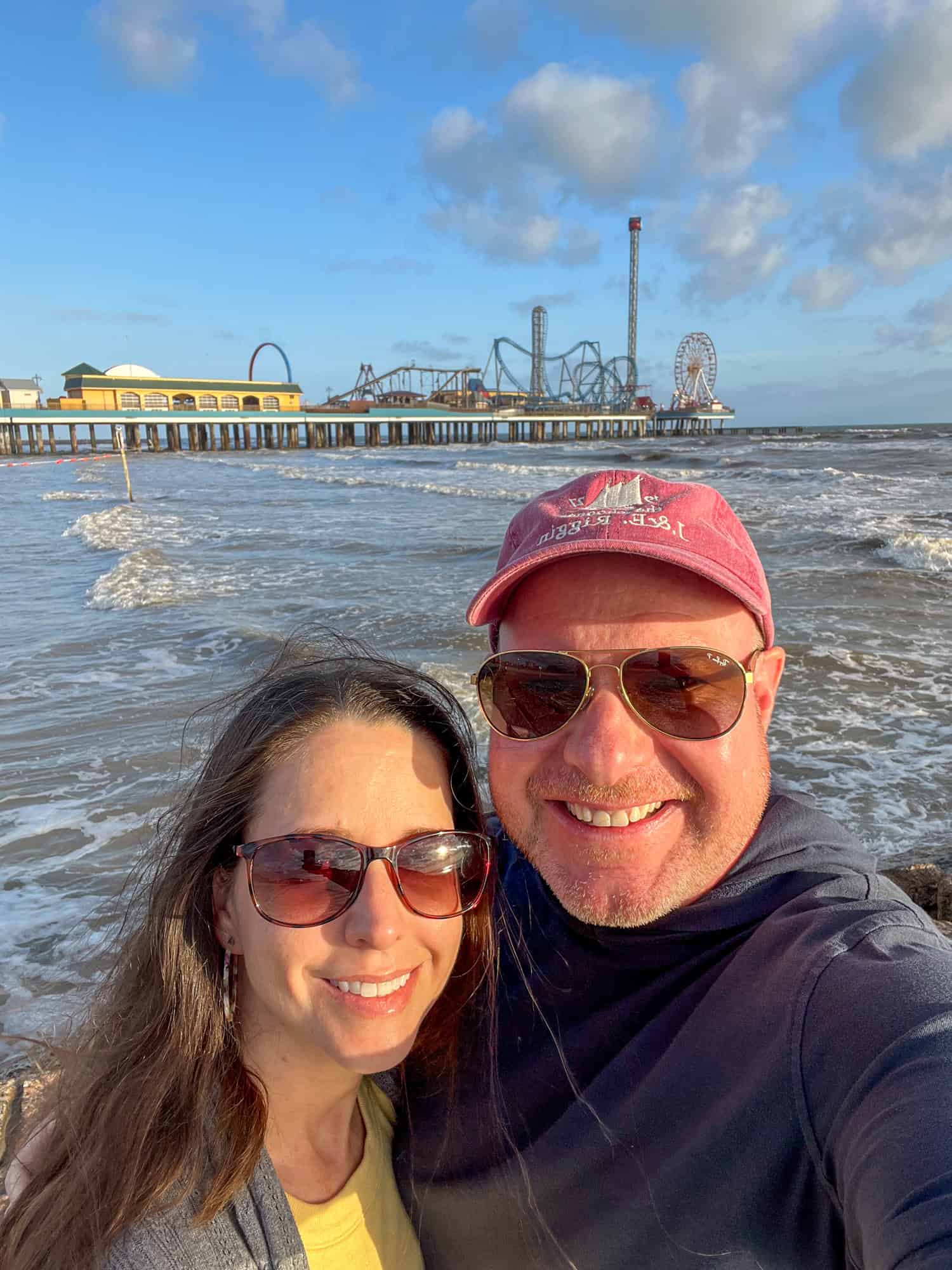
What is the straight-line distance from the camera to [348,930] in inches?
53.3

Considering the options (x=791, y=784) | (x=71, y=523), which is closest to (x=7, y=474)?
(x=71, y=523)

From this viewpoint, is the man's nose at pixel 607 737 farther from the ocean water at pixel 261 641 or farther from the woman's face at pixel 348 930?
the ocean water at pixel 261 641

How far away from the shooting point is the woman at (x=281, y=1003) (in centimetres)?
118

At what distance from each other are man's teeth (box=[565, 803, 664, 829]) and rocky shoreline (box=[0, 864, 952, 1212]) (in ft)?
2.09

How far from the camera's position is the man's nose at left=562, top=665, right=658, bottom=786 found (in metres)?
1.50

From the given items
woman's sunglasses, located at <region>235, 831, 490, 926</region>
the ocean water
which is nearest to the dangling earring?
woman's sunglasses, located at <region>235, 831, 490, 926</region>

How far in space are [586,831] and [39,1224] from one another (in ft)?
3.40

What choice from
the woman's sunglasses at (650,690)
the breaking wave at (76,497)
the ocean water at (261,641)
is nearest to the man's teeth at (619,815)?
the woman's sunglasses at (650,690)

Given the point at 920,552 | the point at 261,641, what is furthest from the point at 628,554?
the point at 920,552

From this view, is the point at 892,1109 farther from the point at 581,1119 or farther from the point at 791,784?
the point at 791,784

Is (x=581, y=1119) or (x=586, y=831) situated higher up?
(x=586, y=831)

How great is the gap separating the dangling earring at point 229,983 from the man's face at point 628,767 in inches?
22.3

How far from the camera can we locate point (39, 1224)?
117 cm

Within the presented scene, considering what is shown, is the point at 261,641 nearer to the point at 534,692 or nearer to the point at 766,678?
the point at 534,692
